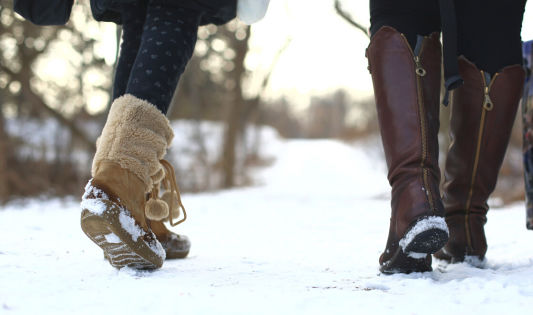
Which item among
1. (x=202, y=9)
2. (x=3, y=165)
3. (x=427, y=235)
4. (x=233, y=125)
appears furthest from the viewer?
(x=233, y=125)

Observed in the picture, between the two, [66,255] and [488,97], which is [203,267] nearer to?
[66,255]

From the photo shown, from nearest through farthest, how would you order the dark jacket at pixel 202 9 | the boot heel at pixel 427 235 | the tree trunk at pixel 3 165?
1. the boot heel at pixel 427 235
2. the dark jacket at pixel 202 9
3. the tree trunk at pixel 3 165

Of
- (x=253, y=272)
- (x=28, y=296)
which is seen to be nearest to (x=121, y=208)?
(x=28, y=296)

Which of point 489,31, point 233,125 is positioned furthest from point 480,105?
point 233,125

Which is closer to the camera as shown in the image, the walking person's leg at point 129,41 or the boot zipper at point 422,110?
the boot zipper at point 422,110

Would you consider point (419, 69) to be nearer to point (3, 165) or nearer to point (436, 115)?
point (436, 115)

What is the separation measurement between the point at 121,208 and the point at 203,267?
308mm

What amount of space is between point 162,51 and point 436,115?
636mm

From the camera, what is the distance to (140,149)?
100cm

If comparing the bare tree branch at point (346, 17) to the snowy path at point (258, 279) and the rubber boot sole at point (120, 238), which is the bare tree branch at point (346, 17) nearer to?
the snowy path at point (258, 279)

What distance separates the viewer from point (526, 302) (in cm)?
76

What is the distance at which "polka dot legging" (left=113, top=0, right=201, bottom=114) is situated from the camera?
3.39 feet

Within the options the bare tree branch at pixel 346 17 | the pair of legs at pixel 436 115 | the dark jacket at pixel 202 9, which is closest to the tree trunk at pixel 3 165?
the bare tree branch at pixel 346 17

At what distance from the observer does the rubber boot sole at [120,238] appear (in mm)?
913
